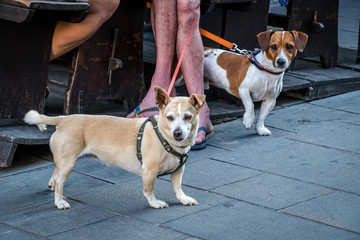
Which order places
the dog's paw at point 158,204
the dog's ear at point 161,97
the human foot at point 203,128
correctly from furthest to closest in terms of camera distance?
the human foot at point 203,128 < the dog's paw at point 158,204 < the dog's ear at point 161,97

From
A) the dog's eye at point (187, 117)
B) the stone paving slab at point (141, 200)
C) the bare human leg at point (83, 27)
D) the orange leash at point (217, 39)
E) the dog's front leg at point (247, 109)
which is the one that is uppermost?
the bare human leg at point (83, 27)

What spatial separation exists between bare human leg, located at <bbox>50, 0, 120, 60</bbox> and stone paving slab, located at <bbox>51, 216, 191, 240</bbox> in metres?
1.73

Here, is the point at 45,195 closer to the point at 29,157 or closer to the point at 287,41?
the point at 29,157

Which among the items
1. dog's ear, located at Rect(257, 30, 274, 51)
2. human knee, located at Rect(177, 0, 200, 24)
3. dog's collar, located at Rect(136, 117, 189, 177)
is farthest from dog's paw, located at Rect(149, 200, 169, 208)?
dog's ear, located at Rect(257, 30, 274, 51)

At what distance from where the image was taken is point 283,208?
4.05m

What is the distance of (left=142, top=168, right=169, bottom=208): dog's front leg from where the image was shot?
12.9 feet

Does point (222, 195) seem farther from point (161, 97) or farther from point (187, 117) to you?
point (161, 97)

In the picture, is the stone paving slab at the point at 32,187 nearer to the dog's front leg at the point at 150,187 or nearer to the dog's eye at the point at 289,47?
the dog's front leg at the point at 150,187

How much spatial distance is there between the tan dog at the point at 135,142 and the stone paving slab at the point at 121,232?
32cm

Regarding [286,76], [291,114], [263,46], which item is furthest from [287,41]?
[286,76]

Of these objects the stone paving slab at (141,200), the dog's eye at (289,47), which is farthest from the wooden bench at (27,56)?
the dog's eye at (289,47)

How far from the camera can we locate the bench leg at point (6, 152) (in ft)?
15.0

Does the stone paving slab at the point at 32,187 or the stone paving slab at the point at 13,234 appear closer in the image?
the stone paving slab at the point at 13,234

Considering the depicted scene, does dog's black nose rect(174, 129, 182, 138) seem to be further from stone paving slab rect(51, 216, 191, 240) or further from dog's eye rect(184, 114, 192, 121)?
stone paving slab rect(51, 216, 191, 240)
